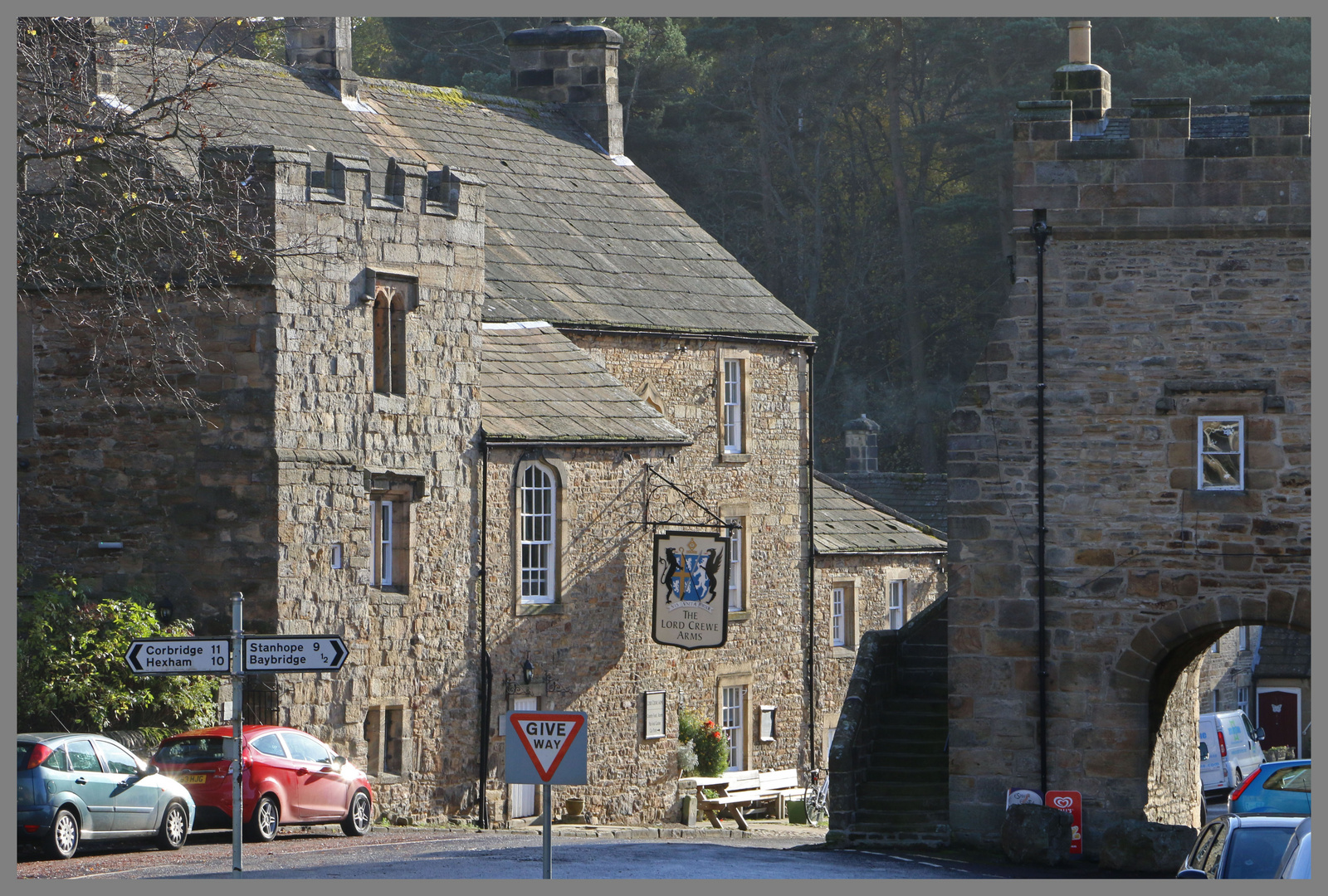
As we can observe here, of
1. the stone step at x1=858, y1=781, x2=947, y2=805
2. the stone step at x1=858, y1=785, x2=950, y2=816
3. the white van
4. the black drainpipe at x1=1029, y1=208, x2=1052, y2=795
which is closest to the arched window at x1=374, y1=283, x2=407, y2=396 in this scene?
the stone step at x1=858, y1=781, x2=947, y2=805

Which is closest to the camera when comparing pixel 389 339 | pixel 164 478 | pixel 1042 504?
pixel 1042 504

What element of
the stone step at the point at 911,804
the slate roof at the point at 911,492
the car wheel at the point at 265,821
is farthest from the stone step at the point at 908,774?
the slate roof at the point at 911,492

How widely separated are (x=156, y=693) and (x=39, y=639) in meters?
1.52

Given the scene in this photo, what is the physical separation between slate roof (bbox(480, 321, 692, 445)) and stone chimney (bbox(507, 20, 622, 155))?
862 cm

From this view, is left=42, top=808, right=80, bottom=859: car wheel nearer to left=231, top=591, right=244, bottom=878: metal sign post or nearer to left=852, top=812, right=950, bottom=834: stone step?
left=231, top=591, right=244, bottom=878: metal sign post

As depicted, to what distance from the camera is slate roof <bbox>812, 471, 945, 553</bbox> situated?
124ft

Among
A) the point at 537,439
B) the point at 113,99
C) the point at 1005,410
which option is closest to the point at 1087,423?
the point at 1005,410

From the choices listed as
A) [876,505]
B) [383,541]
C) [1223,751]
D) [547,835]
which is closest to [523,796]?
[383,541]

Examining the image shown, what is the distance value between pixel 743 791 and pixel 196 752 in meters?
13.5

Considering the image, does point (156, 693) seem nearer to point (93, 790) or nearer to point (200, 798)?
point (200, 798)

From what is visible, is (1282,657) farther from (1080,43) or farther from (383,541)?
(1080,43)

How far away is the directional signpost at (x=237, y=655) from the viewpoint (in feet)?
48.8

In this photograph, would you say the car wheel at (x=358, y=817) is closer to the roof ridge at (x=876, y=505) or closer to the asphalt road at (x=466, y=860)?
the asphalt road at (x=466, y=860)

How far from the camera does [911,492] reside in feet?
149
